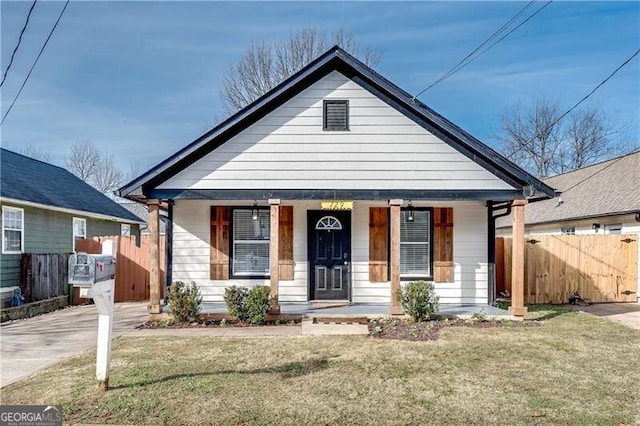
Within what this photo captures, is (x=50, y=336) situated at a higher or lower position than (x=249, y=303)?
lower

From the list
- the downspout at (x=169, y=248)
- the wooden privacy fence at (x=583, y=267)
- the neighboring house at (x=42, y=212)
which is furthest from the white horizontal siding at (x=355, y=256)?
the neighboring house at (x=42, y=212)

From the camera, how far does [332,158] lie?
354 inches

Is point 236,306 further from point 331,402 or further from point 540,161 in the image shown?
point 540,161

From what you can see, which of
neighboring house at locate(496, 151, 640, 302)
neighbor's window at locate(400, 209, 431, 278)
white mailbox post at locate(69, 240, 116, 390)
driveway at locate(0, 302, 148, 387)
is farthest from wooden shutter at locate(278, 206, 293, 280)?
neighboring house at locate(496, 151, 640, 302)

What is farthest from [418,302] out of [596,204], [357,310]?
[596,204]

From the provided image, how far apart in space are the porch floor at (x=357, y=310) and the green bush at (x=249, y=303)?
49 centimetres

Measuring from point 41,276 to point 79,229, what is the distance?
161 inches

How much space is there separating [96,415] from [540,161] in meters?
34.7

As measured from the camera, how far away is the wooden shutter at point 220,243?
10156 mm

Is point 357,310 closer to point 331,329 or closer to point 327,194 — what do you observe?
point 331,329

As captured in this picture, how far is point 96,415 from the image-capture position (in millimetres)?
4020

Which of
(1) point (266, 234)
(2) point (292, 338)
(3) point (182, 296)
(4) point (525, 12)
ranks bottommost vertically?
(2) point (292, 338)

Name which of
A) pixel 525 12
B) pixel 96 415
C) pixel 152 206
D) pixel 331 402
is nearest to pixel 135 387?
pixel 96 415

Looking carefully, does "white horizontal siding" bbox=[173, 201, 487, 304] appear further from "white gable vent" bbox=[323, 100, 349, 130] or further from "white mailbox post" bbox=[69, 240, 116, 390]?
"white mailbox post" bbox=[69, 240, 116, 390]
